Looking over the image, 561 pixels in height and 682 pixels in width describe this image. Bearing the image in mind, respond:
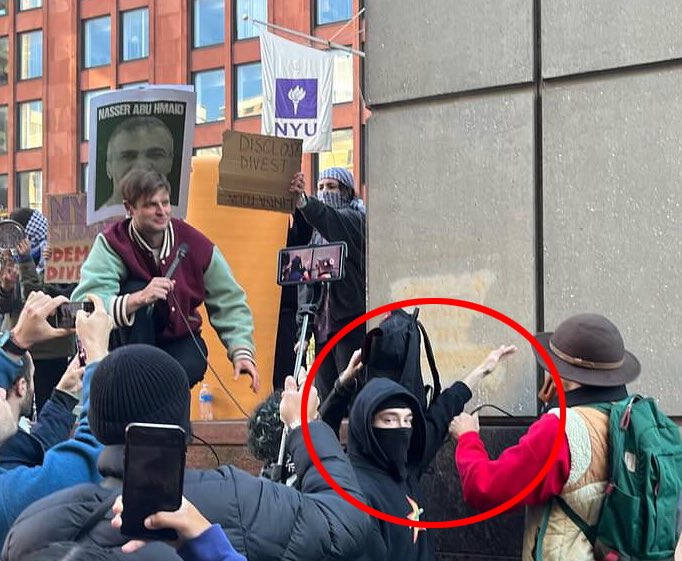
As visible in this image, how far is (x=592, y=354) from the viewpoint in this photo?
4.11 meters

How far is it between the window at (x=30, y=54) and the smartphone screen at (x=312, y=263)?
48109 millimetres

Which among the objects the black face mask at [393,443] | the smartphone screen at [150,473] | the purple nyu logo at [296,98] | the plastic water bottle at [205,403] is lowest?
the plastic water bottle at [205,403]

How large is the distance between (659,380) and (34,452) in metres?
2.65

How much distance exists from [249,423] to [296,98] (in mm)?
14828

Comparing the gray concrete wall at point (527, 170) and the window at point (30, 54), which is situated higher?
the window at point (30, 54)

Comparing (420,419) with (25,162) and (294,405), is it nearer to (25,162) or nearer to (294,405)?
(294,405)

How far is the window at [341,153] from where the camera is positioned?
40844mm

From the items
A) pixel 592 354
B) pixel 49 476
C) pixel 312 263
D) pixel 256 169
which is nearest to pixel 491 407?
pixel 312 263

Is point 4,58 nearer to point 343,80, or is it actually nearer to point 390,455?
point 343,80

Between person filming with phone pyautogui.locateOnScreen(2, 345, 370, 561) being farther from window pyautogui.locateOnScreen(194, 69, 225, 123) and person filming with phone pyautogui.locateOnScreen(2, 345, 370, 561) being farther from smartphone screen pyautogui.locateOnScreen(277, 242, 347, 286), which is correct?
window pyautogui.locateOnScreen(194, 69, 225, 123)

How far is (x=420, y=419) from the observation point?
14.7 ft

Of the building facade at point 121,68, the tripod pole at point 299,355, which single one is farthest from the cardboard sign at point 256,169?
the building facade at point 121,68

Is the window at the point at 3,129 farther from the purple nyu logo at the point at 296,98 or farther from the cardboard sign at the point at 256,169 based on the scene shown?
the cardboard sign at the point at 256,169

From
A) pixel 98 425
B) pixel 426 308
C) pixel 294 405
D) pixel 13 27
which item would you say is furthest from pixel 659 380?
pixel 13 27
